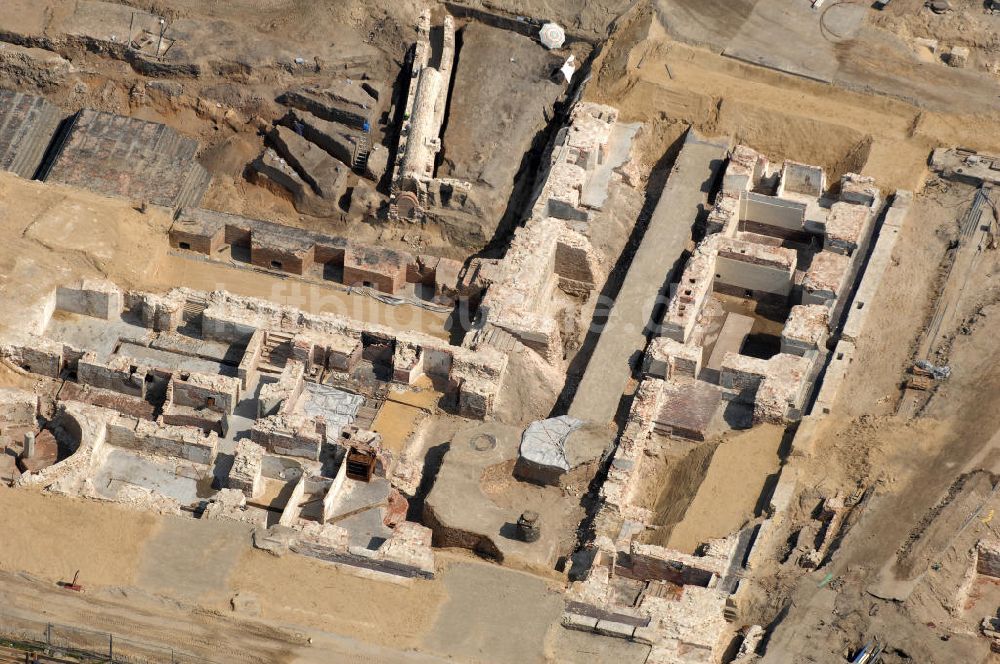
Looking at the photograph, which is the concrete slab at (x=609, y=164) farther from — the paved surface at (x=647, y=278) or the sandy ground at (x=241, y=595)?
the sandy ground at (x=241, y=595)

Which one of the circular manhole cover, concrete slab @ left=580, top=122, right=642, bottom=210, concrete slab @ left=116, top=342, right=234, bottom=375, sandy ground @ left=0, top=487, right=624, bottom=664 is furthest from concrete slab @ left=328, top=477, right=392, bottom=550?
concrete slab @ left=580, top=122, right=642, bottom=210

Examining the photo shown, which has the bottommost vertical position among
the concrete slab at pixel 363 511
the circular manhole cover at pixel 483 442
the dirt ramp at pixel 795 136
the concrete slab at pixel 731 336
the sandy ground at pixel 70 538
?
the sandy ground at pixel 70 538

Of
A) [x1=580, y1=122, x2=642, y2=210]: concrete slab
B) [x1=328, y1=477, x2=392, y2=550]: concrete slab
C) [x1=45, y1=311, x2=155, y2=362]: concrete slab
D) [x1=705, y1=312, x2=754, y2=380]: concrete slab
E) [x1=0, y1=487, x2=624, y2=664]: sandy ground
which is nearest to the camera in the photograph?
[x1=0, y1=487, x2=624, y2=664]: sandy ground

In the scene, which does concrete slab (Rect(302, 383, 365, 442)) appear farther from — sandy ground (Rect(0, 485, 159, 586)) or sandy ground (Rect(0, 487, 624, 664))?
sandy ground (Rect(0, 485, 159, 586))

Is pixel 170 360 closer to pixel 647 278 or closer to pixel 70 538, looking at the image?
pixel 70 538

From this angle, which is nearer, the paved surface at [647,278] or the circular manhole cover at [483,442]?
the circular manhole cover at [483,442]

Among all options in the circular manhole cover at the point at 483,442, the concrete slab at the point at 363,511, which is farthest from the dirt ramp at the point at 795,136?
the concrete slab at the point at 363,511

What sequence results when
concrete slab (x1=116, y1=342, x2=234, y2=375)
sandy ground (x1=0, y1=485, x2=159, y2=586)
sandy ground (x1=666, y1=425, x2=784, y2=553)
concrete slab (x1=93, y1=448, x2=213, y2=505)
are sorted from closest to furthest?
1. sandy ground (x1=0, y1=485, x2=159, y2=586)
2. sandy ground (x1=666, y1=425, x2=784, y2=553)
3. concrete slab (x1=93, y1=448, x2=213, y2=505)
4. concrete slab (x1=116, y1=342, x2=234, y2=375)
